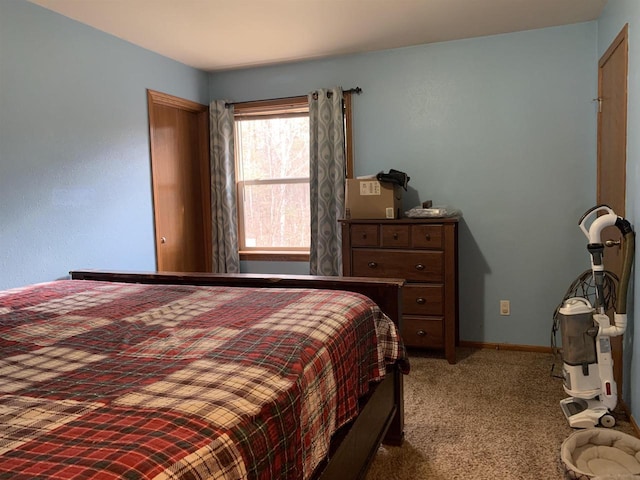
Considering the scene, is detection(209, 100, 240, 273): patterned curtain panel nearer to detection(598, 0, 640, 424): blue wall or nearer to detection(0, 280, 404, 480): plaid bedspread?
detection(0, 280, 404, 480): plaid bedspread

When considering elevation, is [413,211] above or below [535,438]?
above

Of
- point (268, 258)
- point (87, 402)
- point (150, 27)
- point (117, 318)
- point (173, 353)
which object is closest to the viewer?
point (87, 402)

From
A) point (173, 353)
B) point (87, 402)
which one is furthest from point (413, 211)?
point (87, 402)

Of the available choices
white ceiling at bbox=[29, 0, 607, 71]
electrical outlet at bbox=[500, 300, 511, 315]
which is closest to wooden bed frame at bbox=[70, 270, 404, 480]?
white ceiling at bbox=[29, 0, 607, 71]

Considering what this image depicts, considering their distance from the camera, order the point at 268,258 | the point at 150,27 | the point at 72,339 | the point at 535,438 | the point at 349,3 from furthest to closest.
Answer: the point at 268,258, the point at 150,27, the point at 349,3, the point at 535,438, the point at 72,339

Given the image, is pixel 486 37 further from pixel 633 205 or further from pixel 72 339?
pixel 72 339

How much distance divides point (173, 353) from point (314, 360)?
1.24 feet

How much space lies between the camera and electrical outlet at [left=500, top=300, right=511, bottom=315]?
3729mm

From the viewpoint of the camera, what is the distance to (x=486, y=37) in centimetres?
364

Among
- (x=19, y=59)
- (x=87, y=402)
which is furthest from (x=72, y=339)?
(x=19, y=59)

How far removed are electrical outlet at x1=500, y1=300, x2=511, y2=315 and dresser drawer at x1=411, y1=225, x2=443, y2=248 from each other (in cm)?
80

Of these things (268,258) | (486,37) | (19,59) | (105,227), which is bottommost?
(268,258)

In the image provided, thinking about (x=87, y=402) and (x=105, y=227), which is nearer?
(x=87, y=402)

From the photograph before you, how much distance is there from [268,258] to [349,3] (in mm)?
2252
